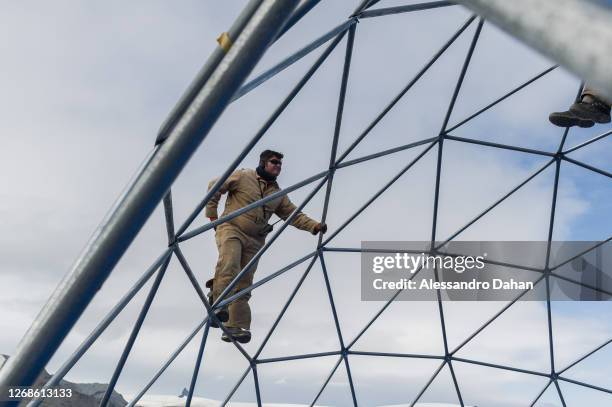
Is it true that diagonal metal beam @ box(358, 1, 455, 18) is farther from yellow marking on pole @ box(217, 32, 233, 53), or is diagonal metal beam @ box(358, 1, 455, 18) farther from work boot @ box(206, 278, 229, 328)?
yellow marking on pole @ box(217, 32, 233, 53)

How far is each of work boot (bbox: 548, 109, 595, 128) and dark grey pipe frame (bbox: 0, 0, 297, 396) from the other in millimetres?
7242

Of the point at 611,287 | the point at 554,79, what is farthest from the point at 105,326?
the point at 611,287

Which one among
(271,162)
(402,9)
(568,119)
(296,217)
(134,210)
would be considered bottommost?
(134,210)

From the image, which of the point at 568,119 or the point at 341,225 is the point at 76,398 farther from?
the point at 568,119

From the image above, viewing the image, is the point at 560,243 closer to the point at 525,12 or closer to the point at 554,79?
the point at 554,79

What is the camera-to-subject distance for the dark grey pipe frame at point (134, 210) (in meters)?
3.93

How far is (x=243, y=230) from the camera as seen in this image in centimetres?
1131

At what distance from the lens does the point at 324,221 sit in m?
12.3

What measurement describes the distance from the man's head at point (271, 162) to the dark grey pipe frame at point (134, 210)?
22.4 feet

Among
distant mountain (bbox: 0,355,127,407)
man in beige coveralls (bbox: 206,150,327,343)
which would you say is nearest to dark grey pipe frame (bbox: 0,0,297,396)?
man in beige coveralls (bbox: 206,150,327,343)

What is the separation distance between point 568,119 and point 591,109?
0.36m

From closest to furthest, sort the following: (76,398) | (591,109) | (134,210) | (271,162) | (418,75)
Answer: (134,210) → (591,109) → (418,75) → (271,162) → (76,398)

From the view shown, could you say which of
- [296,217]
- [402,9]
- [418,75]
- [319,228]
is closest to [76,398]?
[296,217]

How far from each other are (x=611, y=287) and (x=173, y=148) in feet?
45.2
